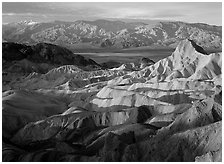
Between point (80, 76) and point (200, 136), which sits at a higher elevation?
point (200, 136)

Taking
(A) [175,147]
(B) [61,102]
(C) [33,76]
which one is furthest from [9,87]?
(A) [175,147]

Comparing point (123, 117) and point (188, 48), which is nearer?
point (123, 117)

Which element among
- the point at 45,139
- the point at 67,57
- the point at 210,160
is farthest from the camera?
the point at 67,57

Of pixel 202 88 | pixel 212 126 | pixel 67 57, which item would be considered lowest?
pixel 67 57

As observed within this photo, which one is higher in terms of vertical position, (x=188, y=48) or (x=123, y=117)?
(x=188, y=48)

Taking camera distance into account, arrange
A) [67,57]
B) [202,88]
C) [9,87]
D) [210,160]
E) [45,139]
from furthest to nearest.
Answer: [67,57] < [9,87] < [202,88] < [45,139] < [210,160]

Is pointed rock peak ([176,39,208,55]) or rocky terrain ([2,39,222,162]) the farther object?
pointed rock peak ([176,39,208,55])

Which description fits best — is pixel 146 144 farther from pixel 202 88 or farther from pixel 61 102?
pixel 61 102

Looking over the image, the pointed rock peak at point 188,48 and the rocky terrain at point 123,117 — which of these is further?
the pointed rock peak at point 188,48
